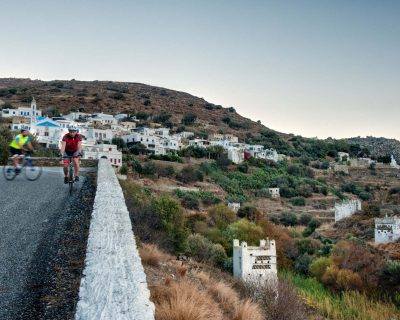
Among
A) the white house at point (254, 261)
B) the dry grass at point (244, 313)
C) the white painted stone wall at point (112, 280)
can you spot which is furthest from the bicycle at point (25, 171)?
the white house at point (254, 261)

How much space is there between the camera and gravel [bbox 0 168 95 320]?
414 centimetres

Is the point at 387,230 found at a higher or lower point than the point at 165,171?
lower

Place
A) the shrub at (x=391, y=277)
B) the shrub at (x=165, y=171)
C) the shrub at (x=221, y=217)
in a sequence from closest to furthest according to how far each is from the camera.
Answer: the shrub at (x=391, y=277) → the shrub at (x=221, y=217) → the shrub at (x=165, y=171)

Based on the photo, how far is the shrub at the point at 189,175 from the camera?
6594 centimetres

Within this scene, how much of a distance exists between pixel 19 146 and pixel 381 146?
14800 centimetres

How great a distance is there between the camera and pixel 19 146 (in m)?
13.9

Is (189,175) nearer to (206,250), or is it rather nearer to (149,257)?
(206,250)

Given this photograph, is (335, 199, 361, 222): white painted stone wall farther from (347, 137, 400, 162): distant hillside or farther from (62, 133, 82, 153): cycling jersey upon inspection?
(347, 137, 400, 162): distant hillside

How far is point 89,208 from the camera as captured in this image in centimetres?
885

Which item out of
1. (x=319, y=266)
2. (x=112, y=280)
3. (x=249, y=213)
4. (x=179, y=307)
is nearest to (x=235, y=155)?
(x=249, y=213)

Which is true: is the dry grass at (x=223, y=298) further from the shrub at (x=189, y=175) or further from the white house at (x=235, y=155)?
the white house at (x=235, y=155)

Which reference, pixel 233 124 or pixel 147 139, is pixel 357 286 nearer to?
pixel 147 139

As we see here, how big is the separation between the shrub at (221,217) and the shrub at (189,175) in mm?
18185

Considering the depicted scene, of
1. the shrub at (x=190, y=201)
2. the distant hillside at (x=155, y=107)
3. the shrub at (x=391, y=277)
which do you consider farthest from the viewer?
the distant hillside at (x=155, y=107)
